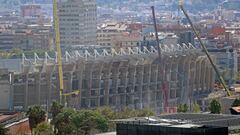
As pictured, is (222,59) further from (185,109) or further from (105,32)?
(185,109)

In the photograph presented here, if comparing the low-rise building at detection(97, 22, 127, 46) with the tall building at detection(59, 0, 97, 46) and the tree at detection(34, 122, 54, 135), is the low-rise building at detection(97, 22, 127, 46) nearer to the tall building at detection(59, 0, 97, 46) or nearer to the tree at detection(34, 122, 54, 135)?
the tall building at detection(59, 0, 97, 46)

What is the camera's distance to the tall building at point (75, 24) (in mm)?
110688

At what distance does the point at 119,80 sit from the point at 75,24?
39092mm

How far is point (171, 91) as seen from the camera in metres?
76.8

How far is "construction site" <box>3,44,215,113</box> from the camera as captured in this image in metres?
67.1

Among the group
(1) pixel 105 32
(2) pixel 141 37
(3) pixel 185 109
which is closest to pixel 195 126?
(3) pixel 185 109

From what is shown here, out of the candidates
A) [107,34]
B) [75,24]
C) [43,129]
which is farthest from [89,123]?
[107,34]

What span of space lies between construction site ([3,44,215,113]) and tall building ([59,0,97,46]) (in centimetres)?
3029

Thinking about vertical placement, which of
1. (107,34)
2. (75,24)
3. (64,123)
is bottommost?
(64,123)

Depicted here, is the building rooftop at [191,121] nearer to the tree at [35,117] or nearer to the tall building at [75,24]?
the tree at [35,117]

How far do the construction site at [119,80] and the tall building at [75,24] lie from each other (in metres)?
30.3

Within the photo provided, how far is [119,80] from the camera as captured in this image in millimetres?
72688

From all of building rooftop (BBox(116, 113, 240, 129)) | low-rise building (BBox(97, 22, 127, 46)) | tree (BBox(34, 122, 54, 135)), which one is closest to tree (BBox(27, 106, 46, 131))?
tree (BBox(34, 122, 54, 135))

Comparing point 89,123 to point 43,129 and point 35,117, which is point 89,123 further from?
point 43,129
